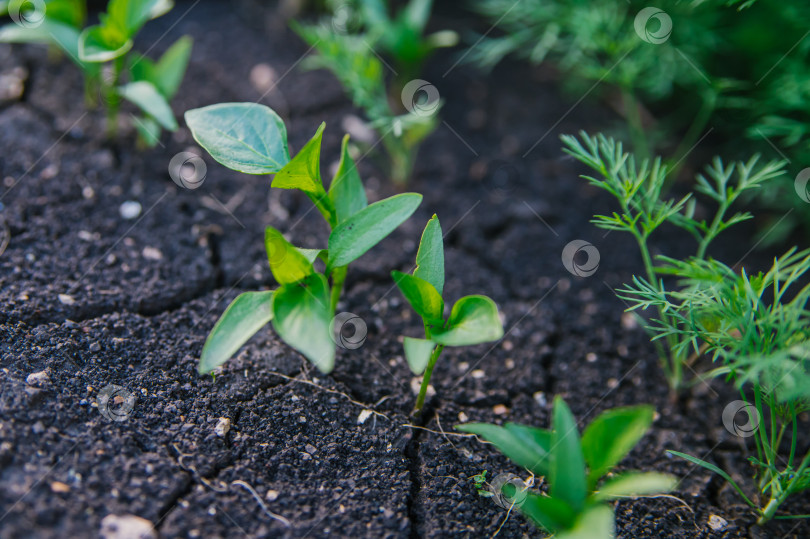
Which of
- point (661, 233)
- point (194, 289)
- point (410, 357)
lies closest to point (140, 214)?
point (194, 289)

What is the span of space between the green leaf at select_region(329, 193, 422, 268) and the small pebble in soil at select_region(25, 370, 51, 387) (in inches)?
23.8

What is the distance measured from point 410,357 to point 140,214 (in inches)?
38.6

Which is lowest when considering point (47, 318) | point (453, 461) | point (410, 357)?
point (47, 318)

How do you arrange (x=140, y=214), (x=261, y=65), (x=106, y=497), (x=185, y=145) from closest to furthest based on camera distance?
(x=106, y=497) < (x=140, y=214) < (x=185, y=145) < (x=261, y=65)

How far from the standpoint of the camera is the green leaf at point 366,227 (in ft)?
3.79

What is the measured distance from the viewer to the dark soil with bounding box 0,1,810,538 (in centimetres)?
110

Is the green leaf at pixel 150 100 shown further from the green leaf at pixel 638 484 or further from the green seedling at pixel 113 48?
the green leaf at pixel 638 484

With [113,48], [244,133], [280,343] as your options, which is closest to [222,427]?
[280,343]

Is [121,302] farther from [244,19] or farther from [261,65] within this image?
[244,19]

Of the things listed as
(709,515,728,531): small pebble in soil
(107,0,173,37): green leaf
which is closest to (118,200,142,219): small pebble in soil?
(107,0,173,37): green leaf

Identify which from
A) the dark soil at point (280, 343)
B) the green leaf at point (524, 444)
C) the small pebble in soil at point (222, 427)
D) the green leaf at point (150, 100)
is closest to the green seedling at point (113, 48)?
the green leaf at point (150, 100)

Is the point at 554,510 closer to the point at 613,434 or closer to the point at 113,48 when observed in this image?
the point at 613,434

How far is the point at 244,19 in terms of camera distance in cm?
235

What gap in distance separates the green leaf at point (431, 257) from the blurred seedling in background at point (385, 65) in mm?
474
